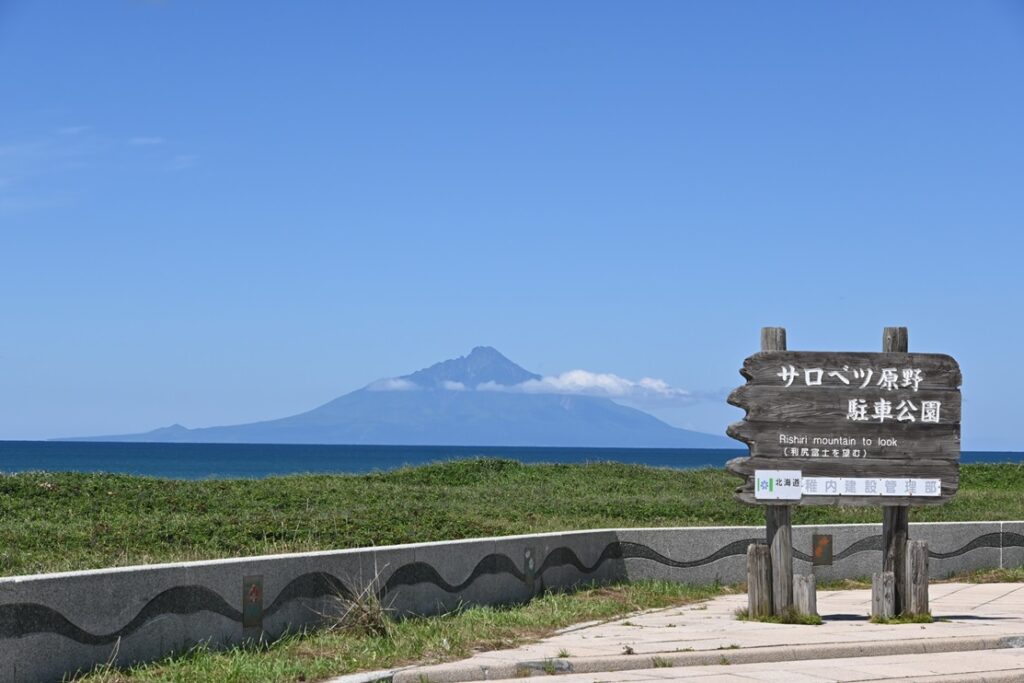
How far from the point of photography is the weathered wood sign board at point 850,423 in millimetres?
14859

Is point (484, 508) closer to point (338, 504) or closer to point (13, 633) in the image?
point (338, 504)

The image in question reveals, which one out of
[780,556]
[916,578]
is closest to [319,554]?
[780,556]

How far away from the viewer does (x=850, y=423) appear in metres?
14.9

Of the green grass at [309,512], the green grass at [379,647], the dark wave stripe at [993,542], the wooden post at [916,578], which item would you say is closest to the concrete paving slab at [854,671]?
the green grass at [379,647]

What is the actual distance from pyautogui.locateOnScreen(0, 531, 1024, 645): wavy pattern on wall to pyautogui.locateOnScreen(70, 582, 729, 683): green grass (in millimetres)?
348

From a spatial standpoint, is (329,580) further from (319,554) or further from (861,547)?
(861,547)

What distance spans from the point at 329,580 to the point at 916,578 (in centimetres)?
693

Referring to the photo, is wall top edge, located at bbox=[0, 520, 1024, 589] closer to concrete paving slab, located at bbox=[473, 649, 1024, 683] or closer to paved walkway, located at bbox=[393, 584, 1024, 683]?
paved walkway, located at bbox=[393, 584, 1024, 683]

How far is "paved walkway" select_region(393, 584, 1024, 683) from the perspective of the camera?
428 inches

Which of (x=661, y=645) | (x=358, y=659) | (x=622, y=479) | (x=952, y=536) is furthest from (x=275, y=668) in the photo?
(x=622, y=479)

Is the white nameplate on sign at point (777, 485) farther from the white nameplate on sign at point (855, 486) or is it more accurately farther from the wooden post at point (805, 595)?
the wooden post at point (805, 595)

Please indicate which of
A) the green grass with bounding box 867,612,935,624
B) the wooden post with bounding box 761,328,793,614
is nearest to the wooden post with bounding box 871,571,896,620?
the green grass with bounding box 867,612,935,624

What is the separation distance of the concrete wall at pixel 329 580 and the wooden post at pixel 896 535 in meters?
3.82

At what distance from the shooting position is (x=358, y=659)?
36.1 ft
